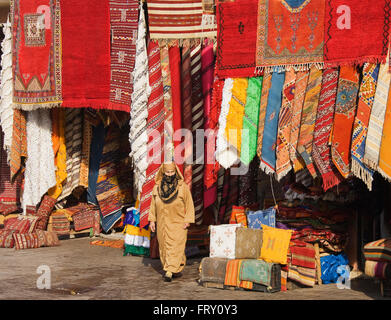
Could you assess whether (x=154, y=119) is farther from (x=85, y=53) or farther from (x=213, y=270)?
(x=213, y=270)

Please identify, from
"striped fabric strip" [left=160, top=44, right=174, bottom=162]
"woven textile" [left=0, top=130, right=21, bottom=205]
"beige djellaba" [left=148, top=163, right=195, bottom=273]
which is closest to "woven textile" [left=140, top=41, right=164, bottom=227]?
"striped fabric strip" [left=160, top=44, right=174, bottom=162]

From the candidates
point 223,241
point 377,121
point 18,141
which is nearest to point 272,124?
point 377,121

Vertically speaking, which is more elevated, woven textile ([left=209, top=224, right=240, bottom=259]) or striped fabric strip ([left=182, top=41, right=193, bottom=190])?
striped fabric strip ([left=182, top=41, right=193, bottom=190])

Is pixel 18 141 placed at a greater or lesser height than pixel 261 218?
greater

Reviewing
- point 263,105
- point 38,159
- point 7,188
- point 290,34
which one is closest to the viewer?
point 290,34

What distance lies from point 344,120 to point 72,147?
232 inches

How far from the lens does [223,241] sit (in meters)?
6.94

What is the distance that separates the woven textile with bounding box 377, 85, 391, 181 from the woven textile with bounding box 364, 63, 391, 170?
0.03 metres

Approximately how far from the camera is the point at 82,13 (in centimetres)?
880

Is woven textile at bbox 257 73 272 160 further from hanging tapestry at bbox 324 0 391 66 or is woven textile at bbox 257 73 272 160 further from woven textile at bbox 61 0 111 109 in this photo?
woven textile at bbox 61 0 111 109

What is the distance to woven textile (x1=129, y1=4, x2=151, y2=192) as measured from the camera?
8023mm

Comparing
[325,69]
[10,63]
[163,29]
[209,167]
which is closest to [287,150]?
[325,69]

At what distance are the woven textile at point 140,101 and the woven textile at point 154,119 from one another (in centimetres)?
6

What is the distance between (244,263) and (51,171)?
4.83 meters
